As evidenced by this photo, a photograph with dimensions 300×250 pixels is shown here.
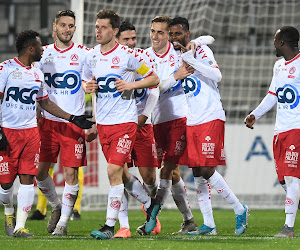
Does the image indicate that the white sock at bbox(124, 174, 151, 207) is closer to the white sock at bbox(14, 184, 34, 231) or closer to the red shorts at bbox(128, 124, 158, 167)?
the red shorts at bbox(128, 124, 158, 167)

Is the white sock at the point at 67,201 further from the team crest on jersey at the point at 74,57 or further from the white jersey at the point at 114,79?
the team crest on jersey at the point at 74,57

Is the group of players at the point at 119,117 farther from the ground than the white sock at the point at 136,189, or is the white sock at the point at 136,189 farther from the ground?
the group of players at the point at 119,117

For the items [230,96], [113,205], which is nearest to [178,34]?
[113,205]

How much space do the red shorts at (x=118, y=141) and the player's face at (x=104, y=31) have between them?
0.80 meters

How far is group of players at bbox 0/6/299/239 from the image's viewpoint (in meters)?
7.10

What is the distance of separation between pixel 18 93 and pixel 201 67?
1.76 m

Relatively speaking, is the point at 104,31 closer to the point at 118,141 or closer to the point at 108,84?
the point at 108,84

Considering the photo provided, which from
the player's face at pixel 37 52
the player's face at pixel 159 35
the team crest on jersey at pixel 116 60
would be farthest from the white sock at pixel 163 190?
the player's face at pixel 37 52

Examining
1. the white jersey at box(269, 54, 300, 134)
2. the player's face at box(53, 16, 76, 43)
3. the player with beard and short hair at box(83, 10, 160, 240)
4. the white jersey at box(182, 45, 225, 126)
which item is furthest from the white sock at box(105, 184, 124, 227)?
the player's face at box(53, 16, 76, 43)

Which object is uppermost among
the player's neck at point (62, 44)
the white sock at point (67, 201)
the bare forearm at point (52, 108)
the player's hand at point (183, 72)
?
the player's neck at point (62, 44)

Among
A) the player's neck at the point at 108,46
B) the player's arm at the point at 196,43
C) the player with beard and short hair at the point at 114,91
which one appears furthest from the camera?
the player's arm at the point at 196,43


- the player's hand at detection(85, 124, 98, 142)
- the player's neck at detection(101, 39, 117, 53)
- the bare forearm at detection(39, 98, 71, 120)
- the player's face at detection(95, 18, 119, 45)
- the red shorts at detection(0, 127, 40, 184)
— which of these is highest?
the player's face at detection(95, 18, 119, 45)

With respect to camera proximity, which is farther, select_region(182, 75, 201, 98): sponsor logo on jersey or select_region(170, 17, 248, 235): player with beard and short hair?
select_region(182, 75, 201, 98): sponsor logo on jersey

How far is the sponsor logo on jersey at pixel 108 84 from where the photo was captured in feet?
23.2
